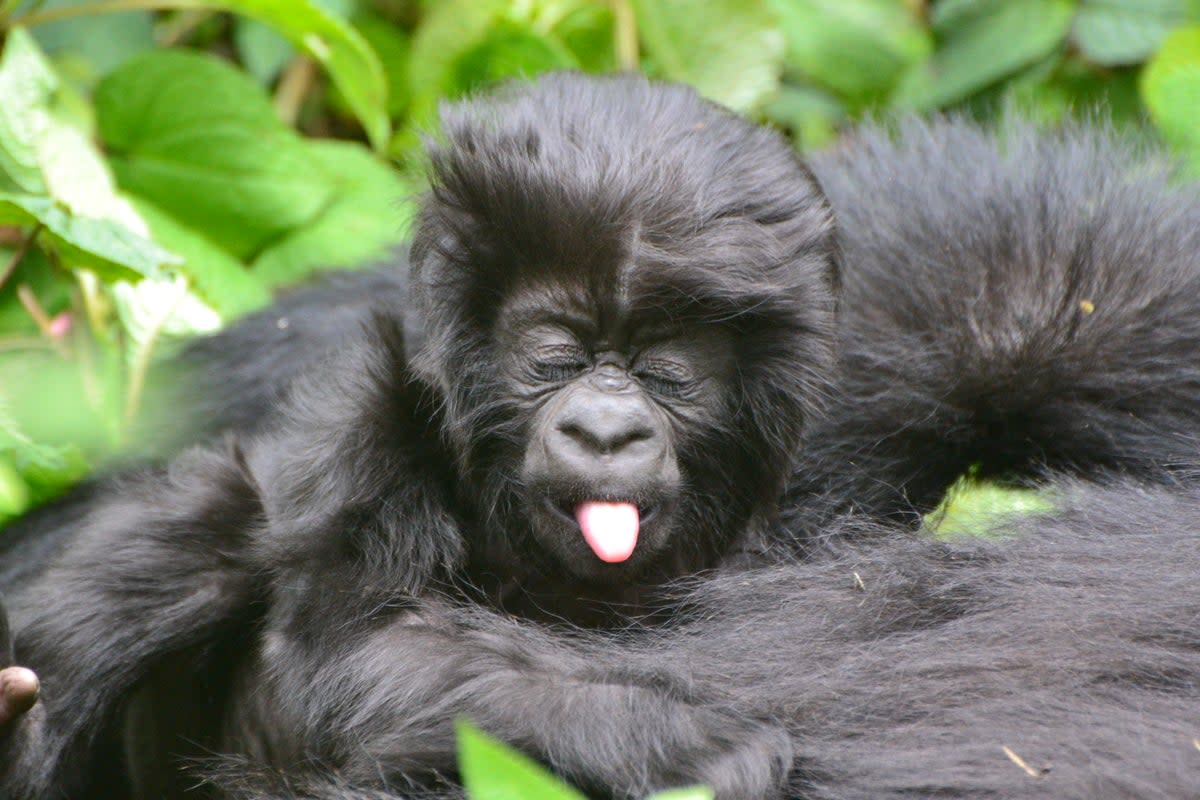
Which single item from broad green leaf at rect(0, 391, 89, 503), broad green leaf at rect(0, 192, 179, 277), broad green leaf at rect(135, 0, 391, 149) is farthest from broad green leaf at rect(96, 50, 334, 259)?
broad green leaf at rect(0, 391, 89, 503)

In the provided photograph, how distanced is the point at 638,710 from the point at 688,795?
0.96 ft

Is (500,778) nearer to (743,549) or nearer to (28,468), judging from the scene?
(743,549)

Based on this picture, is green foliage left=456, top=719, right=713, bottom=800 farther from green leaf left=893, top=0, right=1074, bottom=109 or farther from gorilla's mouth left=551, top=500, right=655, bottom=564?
green leaf left=893, top=0, right=1074, bottom=109

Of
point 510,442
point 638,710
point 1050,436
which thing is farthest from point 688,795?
point 1050,436

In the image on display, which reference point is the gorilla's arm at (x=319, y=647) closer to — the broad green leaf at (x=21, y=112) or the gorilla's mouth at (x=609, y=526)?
Answer: the gorilla's mouth at (x=609, y=526)

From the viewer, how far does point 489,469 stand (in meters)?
2.01

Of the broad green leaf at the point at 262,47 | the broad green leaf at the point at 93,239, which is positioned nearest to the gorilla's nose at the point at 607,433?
the broad green leaf at the point at 93,239

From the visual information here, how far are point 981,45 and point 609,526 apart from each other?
2.46 meters

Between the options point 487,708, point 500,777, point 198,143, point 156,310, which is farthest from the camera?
point 198,143

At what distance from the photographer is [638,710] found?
156 centimetres

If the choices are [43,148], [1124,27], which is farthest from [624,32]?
[43,148]

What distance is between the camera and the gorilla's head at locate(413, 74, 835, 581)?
74.2 inches

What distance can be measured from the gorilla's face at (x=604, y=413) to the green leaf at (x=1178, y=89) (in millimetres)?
1527

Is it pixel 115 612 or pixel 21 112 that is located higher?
pixel 21 112
